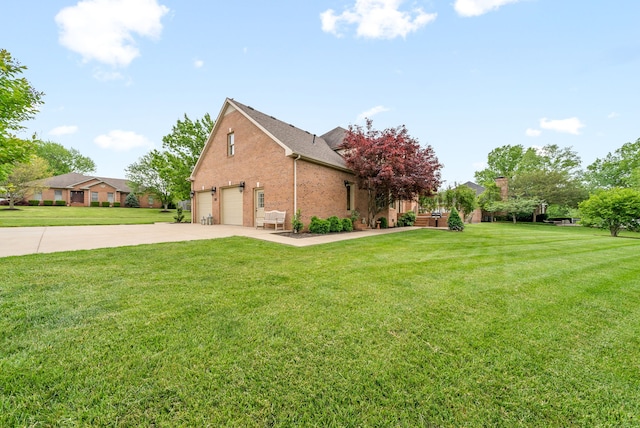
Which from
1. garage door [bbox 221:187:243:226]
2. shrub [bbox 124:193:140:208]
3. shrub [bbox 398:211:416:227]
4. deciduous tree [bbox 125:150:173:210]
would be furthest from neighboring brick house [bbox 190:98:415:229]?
shrub [bbox 124:193:140:208]

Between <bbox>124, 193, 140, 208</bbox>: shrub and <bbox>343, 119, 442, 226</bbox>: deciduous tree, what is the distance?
3631 centimetres

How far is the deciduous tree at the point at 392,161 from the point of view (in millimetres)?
12000

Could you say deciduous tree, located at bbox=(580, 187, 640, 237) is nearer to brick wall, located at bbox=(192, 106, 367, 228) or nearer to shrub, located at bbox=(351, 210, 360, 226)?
brick wall, located at bbox=(192, 106, 367, 228)

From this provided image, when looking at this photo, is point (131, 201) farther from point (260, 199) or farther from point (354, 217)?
point (354, 217)

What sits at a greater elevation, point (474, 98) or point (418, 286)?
point (474, 98)

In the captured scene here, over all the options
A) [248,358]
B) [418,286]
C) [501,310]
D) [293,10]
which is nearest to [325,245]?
[418,286]

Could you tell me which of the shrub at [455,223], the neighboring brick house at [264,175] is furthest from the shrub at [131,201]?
the shrub at [455,223]

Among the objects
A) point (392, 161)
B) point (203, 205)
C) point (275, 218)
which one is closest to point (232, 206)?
point (203, 205)

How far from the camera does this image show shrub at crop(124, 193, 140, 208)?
117ft

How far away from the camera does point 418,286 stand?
3732 millimetres

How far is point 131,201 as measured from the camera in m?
35.7

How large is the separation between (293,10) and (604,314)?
15.4m

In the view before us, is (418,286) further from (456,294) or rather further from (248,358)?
(248,358)

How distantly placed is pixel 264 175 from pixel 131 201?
3412cm
